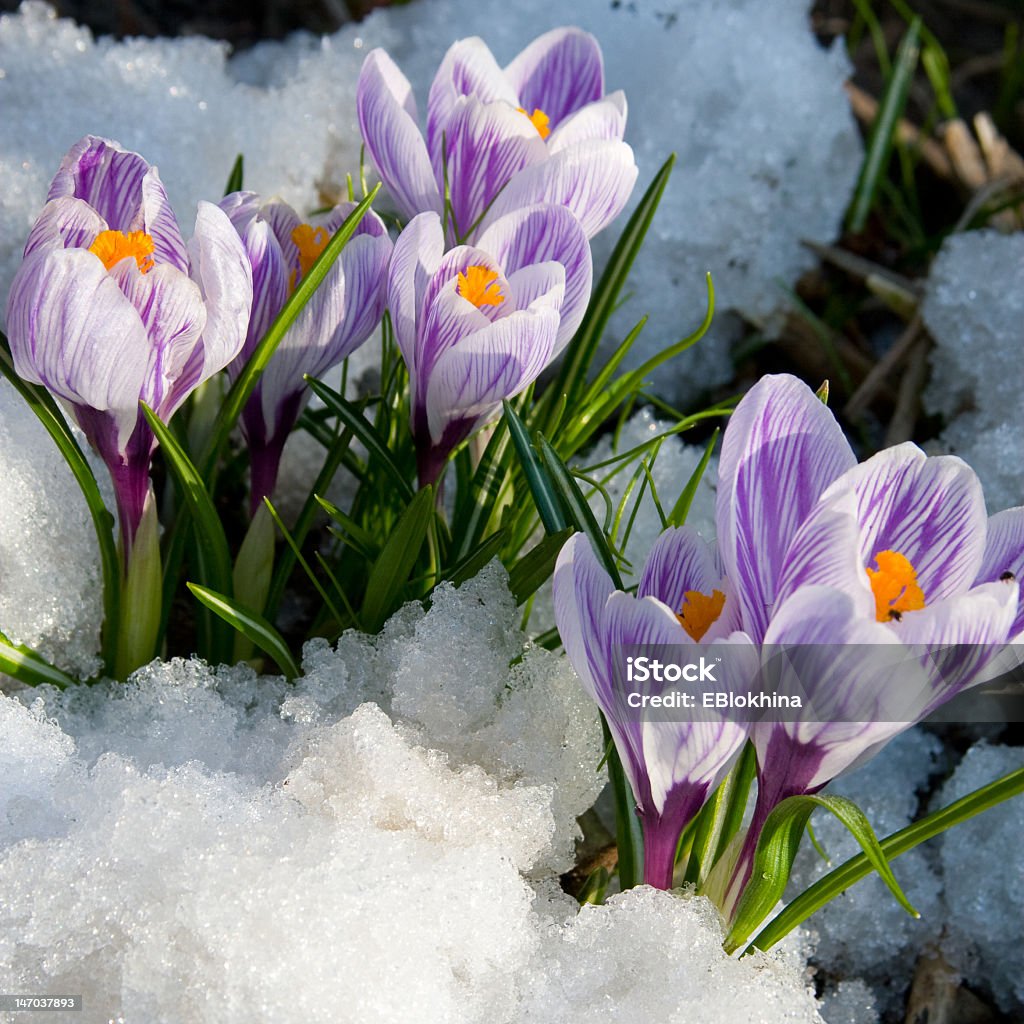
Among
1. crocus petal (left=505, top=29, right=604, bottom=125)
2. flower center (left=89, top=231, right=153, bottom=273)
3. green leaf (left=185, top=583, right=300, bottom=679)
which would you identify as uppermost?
crocus petal (left=505, top=29, right=604, bottom=125)

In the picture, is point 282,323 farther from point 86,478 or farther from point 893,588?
point 893,588

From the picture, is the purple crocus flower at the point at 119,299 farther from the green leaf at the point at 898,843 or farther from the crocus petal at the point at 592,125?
the green leaf at the point at 898,843

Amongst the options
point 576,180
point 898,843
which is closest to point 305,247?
point 576,180

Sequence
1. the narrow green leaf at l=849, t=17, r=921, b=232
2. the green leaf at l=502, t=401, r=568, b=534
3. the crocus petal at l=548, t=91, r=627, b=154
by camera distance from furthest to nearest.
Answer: the narrow green leaf at l=849, t=17, r=921, b=232 < the crocus petal at l=548, t=91, r=627, b=154 < the green leaf at l=502, t=401, r=568, b=534

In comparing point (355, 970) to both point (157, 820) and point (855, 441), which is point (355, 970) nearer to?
point (157, 820)

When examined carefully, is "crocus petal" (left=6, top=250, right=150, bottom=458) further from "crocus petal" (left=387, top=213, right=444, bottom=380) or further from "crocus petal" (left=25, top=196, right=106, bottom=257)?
"crocus petal" (left=387, top=213, right=444, bottom=380)

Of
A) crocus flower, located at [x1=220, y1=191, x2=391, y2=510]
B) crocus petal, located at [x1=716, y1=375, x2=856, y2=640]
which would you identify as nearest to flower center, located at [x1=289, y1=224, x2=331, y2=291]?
crocus flower, located at [x1=220, y1=191, x2=391, y2=510]

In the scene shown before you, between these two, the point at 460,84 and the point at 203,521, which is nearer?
the point at 203,521

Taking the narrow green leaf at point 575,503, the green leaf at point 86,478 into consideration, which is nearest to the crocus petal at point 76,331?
the green leaf at point 86,478
